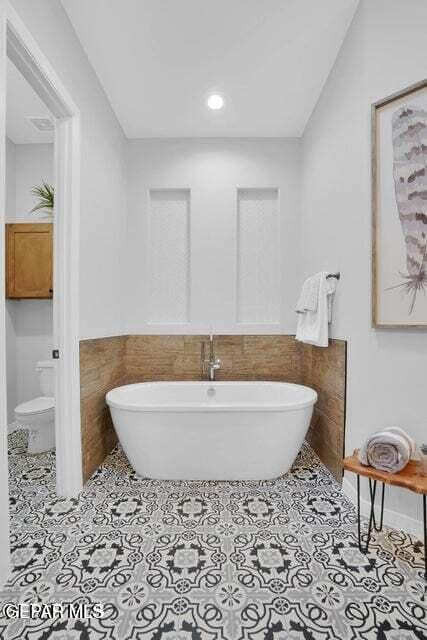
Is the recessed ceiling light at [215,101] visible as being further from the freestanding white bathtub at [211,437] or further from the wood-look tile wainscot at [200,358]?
the freestanding white bathtub at [211,437]

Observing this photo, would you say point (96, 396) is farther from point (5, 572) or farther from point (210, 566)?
point (210, 566)

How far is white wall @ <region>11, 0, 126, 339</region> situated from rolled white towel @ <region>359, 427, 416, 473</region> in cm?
176

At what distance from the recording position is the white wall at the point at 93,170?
1.71 m

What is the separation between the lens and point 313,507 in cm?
183

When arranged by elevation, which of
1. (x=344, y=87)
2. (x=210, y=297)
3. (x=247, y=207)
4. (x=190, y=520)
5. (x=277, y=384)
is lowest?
(x=190, y=520)

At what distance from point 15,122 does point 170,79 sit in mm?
1603

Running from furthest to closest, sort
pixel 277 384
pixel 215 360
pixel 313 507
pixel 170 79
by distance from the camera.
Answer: pixel 215 360 < pixel 277 384 < pixel 170 79 < pixel 313 507

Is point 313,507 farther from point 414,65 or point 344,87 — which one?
point 344,87

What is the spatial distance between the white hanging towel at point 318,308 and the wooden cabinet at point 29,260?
231 centimetres

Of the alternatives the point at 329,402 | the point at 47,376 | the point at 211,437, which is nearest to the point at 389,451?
the point at 329,402

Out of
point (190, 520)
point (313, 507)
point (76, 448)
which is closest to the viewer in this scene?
point (190, 520)

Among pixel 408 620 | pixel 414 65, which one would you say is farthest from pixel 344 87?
pixel 408 620

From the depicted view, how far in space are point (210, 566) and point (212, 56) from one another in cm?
292

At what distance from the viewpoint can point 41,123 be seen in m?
2.93
